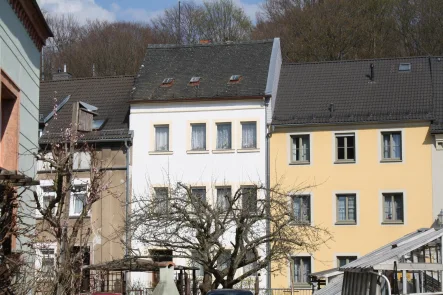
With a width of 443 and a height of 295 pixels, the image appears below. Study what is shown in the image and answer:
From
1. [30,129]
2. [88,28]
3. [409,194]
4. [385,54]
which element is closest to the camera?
[30,129]

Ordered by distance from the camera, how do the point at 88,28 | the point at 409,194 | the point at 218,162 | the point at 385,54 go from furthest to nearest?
the point at 88,28, the point at 385,54, the point at 218,162, the point at 409,194

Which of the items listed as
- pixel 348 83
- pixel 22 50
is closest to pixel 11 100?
pixel 22 50

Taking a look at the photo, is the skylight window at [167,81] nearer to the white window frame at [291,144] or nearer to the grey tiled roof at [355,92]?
the grey tiled roof at [355,92]

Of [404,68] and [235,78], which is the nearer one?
[235,78]

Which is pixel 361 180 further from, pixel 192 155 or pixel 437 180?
pixel 192 155

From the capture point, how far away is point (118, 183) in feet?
144

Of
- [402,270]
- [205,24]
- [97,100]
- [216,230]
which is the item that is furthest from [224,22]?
[402,270]

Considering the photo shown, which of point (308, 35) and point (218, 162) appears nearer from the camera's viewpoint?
point (218, 162)

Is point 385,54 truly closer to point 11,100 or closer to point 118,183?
point 118,183

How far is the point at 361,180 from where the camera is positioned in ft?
138

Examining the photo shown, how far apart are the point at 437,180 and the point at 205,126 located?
11.1 m

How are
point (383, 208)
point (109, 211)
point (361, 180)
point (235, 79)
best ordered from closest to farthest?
point (383, 208)
point (361, 180)
point (109, 211)
point (235, 79)

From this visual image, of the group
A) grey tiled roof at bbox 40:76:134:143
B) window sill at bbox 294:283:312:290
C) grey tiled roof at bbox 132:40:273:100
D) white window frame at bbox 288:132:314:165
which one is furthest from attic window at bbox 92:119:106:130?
window sill at bbox 294:283:312:290

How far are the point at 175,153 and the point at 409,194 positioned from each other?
36.4 feet
